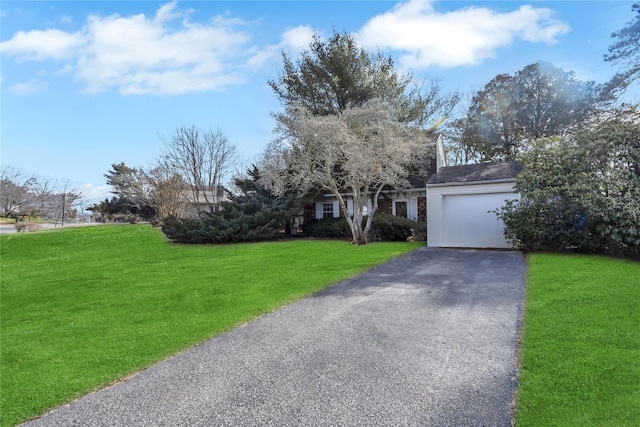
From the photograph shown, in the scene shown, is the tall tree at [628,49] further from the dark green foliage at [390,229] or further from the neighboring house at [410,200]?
the dark green foliage at [390,229]

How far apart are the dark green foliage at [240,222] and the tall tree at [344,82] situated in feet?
19.8

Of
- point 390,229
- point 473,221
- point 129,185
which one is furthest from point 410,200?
point 129,185

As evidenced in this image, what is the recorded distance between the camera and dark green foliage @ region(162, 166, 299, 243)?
56.1 ft

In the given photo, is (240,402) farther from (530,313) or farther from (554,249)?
(554,249)

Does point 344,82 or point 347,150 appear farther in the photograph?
point 344,82

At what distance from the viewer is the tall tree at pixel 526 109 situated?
76.7 ft

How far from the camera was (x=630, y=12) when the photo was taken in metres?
14.0

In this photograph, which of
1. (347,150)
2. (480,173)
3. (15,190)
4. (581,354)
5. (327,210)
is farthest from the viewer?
(15,190)

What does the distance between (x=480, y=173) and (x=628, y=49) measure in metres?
7.93

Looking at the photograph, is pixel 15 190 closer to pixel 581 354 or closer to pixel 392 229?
pixel 392 229

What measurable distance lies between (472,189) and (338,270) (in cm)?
703

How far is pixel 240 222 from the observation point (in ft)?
56.4

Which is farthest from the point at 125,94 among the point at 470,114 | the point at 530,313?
the point at 470,114

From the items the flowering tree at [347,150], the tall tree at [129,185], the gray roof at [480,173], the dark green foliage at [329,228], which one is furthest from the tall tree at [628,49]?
the tall tree at [129,185]
